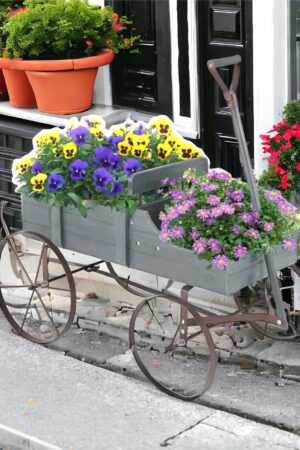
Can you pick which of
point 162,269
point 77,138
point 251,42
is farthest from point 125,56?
point 162,269

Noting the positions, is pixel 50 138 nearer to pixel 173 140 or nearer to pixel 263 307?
pixel 173 140

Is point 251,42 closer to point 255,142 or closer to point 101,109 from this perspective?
point 255,142

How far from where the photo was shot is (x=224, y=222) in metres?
5.91

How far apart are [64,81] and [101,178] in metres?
2.10

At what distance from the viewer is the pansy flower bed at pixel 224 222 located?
19.2 feet

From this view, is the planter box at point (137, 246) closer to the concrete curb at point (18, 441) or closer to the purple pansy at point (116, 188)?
the purple pansy at point (116, 188)

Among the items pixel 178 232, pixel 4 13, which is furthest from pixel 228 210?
pixel 4 13

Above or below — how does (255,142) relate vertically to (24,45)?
below

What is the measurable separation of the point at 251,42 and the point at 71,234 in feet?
5.97

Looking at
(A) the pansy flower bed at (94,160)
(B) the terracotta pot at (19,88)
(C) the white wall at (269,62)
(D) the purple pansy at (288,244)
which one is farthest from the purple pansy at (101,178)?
(B) the terracotta pot at (19,88)

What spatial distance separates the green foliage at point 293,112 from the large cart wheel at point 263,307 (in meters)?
1.03

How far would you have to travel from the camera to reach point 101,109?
8.53 m

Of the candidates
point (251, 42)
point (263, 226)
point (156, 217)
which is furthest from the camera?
point (251, 42)

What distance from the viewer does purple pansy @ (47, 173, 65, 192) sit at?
6441 millimetres
